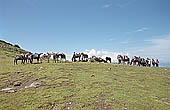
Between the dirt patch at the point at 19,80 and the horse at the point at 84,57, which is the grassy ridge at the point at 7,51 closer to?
the horse at the point at 84,57

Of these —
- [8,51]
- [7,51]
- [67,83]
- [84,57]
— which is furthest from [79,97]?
[8,51]

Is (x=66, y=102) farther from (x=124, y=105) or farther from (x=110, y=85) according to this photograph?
(x=110, y=85)

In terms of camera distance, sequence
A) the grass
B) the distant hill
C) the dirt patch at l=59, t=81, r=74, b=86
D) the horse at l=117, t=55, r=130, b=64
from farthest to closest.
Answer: the distant hill → the horse at l=117, t=55, r=130, b=64 → the dirt patch at l=59, t=81, r=74, b=86 → the grass

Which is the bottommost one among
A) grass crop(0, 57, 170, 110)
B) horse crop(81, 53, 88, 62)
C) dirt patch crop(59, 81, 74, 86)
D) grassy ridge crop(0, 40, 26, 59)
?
grass crop(0, 57, 170, 110)

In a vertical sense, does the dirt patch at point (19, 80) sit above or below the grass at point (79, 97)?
above

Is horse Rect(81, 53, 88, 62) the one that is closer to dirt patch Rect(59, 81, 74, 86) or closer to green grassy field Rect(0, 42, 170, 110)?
green grassy field Rect(0, 42, 170, 110)

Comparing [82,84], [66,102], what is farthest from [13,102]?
[82,84]

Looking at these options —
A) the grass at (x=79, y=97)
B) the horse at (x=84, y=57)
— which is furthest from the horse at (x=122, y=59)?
the grass at (x=79, y=97)

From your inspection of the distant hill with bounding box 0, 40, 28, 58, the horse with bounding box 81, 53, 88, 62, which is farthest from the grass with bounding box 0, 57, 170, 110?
the distant hill with bounding box 0, 40, 28, 58

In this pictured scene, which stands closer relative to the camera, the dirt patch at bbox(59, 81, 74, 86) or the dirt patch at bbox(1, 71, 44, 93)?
the dirt patch at bbox(59, 81, 74, 86)

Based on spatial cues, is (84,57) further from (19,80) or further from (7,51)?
(7,51)

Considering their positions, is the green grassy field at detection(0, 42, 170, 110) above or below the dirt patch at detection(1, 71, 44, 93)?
below

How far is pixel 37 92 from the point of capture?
17062mm

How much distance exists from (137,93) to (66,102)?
7.28 metres
